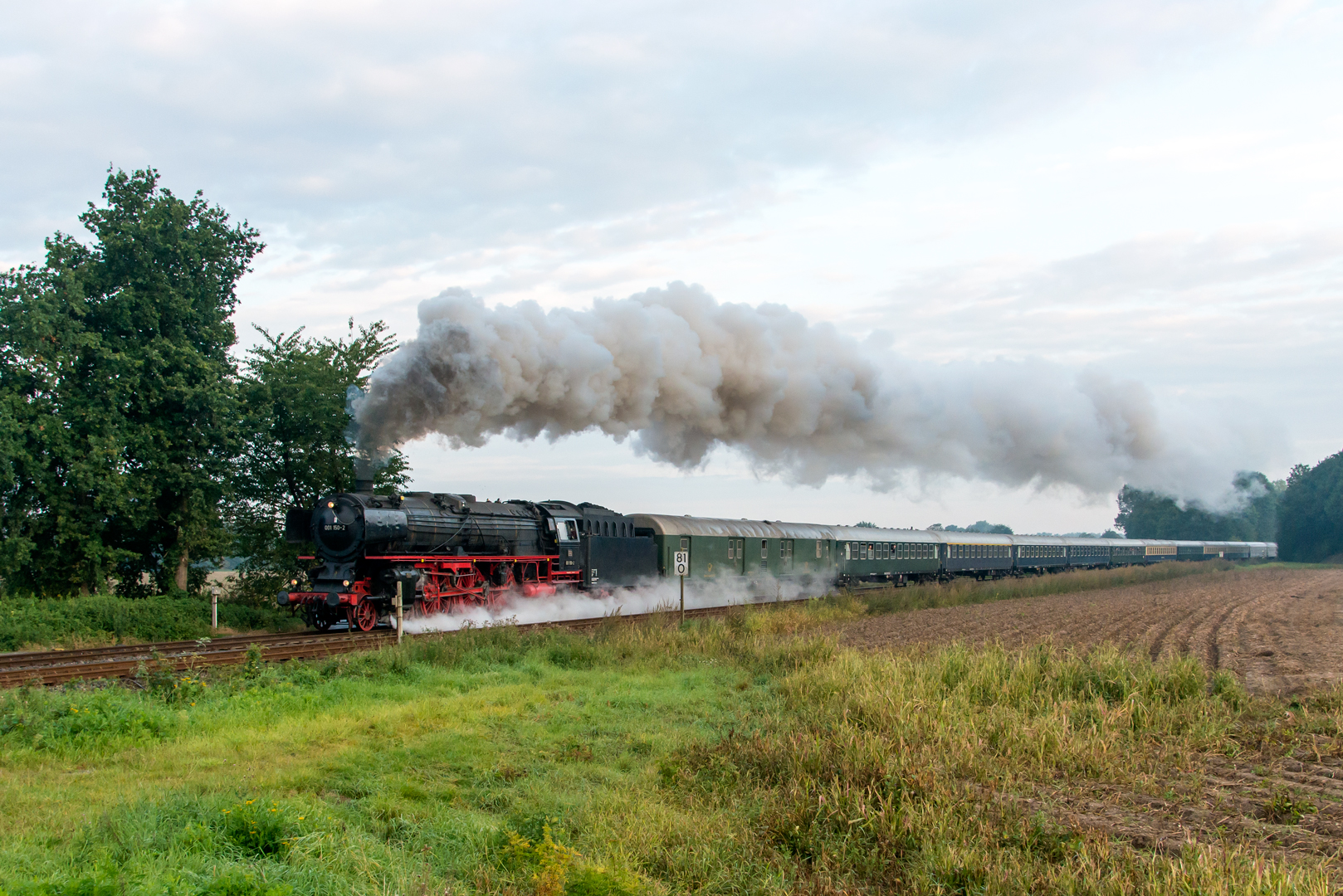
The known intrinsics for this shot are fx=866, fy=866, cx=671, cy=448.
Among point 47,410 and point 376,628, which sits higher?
point 47,410

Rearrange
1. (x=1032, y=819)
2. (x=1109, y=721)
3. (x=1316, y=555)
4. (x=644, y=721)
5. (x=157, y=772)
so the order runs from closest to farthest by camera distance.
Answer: (x=1032, y=819), (x=157, y=772), (x=1109, y=721), (x=644, y=721), (x=1316, y=555)

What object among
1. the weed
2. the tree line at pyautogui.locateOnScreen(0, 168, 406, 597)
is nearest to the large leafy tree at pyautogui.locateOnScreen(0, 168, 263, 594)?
the tree line at pyautogui.locateOnScreen(0, 168, 406, 597)

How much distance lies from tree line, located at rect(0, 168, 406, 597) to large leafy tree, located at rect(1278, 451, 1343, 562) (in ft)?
297

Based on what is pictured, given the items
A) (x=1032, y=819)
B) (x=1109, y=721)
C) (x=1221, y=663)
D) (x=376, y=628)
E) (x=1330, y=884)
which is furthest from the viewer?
(x=376, y=628)

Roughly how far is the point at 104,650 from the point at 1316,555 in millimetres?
100413

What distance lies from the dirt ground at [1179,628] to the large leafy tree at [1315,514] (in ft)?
196

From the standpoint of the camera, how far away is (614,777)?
25.1 feet

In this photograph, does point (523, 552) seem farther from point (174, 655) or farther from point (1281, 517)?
point (1281, 517)

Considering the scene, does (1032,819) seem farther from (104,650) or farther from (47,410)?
(47,410)

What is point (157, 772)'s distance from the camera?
763cm

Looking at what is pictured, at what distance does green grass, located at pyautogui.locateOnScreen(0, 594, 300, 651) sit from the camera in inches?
645

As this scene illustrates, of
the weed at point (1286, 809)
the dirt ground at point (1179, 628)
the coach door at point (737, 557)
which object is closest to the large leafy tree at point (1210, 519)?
the dirt ground at point (1179, 628)

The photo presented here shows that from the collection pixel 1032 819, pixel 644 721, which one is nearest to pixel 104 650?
pixel 644 721

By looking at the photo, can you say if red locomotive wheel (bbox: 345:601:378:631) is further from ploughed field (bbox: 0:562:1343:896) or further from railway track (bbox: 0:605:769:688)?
ploughed field (bbox: 0:562:1343:896)
